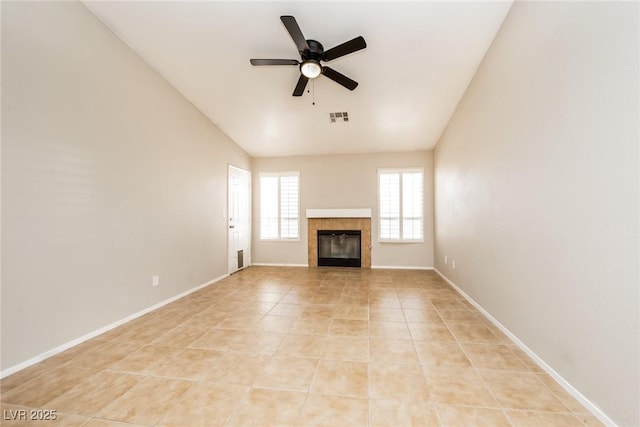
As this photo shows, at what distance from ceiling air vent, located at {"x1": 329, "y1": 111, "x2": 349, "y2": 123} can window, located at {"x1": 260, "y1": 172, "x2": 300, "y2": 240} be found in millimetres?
1998

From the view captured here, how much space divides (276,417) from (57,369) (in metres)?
1.90

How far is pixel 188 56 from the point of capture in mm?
3371

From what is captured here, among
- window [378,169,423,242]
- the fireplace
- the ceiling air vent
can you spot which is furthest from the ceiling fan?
the fireplace

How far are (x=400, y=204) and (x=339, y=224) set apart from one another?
1.47 meters

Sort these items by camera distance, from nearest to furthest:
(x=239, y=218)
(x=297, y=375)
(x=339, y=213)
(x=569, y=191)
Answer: (x=569, y=191) → (x=297, y=375) → (x=239, y=218) → (x=339, y=213)

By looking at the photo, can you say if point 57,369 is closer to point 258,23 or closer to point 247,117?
point 258,23

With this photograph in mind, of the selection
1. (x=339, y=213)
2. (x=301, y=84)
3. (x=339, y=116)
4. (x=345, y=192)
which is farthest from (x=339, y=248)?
(x=301, y=84)

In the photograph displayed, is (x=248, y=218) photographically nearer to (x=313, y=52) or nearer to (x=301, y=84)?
(x=301, y=84)

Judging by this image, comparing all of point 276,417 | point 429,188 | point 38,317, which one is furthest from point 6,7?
point 429,188

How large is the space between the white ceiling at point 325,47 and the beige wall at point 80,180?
46cm

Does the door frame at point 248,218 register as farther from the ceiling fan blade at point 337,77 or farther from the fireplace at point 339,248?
the ceiling fan blade at point 337,77

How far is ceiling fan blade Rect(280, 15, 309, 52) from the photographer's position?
89.2 inches

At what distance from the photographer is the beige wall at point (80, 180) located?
211cm

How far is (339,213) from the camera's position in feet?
20.3
